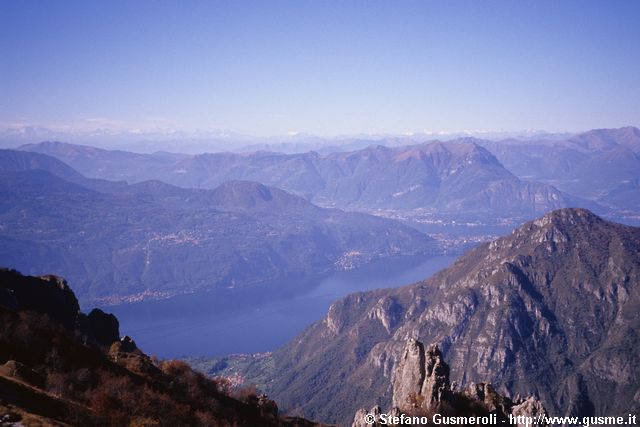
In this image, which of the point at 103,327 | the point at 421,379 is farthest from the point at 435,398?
the point at 103,327

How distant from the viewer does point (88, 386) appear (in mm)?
32062

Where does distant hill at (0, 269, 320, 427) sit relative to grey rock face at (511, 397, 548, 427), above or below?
above

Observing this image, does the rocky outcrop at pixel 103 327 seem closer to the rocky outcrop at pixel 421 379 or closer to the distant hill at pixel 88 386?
the distant hill at pixel 88 386

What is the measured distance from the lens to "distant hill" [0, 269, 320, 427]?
84.0 feet

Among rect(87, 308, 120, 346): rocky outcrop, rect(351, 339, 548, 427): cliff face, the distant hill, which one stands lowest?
rect(351, 339, 548, 427): cliff face

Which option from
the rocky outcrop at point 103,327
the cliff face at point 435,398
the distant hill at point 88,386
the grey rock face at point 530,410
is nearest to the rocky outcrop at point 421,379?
the cliff face at point 435,398

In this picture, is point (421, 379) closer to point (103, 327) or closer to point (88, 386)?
point (88, 386)

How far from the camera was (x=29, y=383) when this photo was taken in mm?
28328

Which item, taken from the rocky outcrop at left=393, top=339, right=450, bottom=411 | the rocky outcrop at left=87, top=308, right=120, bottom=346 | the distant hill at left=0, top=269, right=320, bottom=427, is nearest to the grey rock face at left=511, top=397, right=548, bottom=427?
the rocky outcrop at left=393, top=339, right=450, bottom=411

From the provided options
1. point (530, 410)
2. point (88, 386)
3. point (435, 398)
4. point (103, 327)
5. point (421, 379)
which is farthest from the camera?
point (103, 327)

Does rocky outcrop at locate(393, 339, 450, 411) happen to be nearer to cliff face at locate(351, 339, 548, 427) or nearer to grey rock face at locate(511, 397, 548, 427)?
cliff face at locate(351, 339, 548, 427)

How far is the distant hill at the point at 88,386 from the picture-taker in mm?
25594

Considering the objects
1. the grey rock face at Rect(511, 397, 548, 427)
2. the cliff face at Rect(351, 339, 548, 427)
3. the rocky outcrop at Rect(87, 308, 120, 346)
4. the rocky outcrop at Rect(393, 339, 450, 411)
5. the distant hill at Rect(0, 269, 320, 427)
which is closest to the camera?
the distant hill at Rect(0, 269, 320, 427)

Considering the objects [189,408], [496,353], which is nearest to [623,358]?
[496,353]
